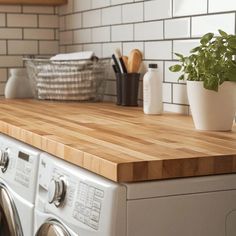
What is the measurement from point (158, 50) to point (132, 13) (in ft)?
0.90

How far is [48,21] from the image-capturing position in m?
3.19

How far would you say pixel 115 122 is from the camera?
1901mm

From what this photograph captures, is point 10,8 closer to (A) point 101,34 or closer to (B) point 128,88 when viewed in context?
(A) point 101,34

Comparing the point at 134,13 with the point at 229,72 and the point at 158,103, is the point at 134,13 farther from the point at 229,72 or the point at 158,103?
the point at 229,72

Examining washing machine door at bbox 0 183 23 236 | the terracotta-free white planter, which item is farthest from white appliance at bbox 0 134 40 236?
the terracotta-free white planter

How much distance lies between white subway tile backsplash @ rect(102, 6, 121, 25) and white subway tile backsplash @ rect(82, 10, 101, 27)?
5 centimetres

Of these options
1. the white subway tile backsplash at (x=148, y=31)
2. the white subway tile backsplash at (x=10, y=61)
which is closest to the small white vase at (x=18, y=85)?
the white subway tile backsplash at (x=10, y=61)

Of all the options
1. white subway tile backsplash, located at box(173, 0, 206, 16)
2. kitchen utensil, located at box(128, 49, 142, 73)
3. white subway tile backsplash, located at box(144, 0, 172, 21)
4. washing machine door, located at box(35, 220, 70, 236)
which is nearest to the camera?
washing machine door, located at box(35, 220, 70, 236)

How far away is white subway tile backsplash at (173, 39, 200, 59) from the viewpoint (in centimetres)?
209

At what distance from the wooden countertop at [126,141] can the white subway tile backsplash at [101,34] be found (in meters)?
0.61

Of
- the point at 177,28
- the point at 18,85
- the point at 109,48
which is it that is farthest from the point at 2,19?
the point at 177,28

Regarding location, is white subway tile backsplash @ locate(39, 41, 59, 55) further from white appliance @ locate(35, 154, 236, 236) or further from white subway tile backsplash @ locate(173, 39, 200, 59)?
white appliance @ locate(35, 154, 236, 236)

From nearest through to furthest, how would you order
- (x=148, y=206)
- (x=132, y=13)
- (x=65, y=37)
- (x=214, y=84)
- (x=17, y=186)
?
(x=148, y=206) < (x=214, y=84) < (x=17, y=186) < (x=132, y=13) < (x=65, y=37)

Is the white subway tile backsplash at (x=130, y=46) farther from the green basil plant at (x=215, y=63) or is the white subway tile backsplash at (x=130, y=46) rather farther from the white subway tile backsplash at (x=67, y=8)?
the green basil plant at (x=215, y=63)
